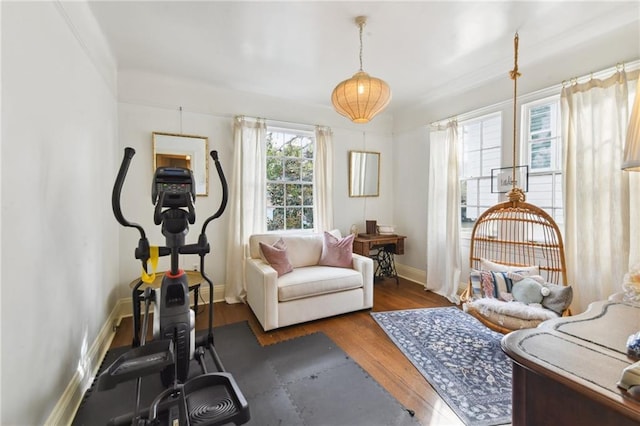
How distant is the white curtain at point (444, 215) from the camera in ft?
11.3

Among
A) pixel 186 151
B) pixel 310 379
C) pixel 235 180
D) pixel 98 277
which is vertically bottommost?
pixel 310 379

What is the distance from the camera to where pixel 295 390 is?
5.96 feet

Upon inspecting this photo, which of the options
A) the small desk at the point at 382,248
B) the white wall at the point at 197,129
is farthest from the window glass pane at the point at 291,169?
the small desk at the point at 382,248

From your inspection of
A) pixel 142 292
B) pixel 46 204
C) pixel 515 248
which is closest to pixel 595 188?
pixel 515 248

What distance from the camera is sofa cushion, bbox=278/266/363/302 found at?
2670 mm

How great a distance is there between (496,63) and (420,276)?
284cm

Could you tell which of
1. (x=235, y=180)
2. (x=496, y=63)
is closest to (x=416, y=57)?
(x=496, y=63)

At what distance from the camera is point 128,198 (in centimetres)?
302

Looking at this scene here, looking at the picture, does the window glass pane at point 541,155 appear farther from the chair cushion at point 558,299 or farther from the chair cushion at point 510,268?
Answer: the chair cushion at point 558,299

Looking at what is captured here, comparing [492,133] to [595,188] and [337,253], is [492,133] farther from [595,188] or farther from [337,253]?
[337,253]

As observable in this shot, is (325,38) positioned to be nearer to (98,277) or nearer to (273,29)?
(273,29)

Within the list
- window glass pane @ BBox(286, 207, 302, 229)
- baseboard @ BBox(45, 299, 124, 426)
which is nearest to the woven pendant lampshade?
window glass pane @ BBox(286, 207, 302, 229)

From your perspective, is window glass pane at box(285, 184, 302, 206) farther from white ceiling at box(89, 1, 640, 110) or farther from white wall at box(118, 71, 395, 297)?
white ceiling at box(89, 1, 640, 110)

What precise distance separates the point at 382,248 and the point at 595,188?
2435 millimetres
